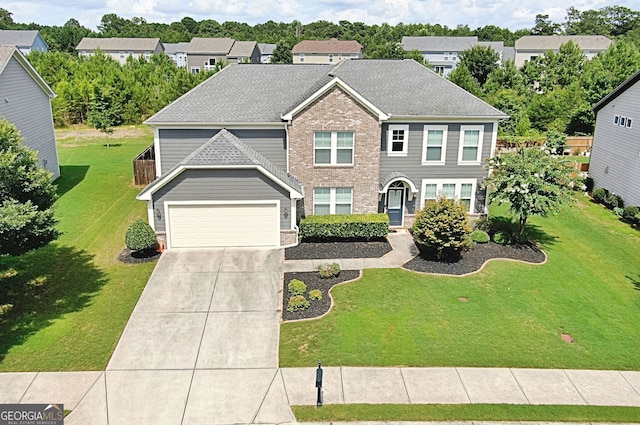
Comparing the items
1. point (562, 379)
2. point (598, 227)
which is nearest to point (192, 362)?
point (562, 379)

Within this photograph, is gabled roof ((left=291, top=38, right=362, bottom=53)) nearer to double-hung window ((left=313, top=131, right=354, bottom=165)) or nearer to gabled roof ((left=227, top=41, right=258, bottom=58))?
gabled roof ((left=227, top=41, right=258, bottom=58))

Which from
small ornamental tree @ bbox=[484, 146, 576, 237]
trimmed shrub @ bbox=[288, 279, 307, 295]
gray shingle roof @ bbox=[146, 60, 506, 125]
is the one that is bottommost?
trimmed shrub @ bbox=[288, 279, 307, 295]

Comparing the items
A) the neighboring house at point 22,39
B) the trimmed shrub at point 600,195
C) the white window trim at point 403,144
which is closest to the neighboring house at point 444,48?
the trimmed shrub at point 600,195

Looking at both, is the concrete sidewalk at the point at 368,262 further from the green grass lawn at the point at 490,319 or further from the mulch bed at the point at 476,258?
the green grass lawn at the point at 490,319

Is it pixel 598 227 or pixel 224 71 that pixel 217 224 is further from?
pixel 598 227

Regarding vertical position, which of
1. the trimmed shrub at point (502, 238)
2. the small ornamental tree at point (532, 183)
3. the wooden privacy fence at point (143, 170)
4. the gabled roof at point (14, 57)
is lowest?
the trimmed shrub at point (502, 238)

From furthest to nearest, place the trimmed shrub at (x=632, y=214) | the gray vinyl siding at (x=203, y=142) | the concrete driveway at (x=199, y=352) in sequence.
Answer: the trimmed shrub at (x=632, y=214), the gray vinyl siding at (x=203, y=142), the concrete driveway at (x=199, y=352)

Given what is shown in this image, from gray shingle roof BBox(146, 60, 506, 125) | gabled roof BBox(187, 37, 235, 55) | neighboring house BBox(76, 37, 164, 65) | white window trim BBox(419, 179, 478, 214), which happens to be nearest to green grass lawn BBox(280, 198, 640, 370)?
white window trim BBox(419, 179, 478, 214)
